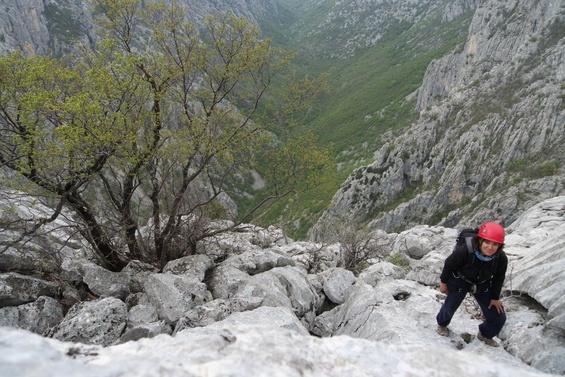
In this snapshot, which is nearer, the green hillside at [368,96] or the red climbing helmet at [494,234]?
the red climbing helmet at [494,234]

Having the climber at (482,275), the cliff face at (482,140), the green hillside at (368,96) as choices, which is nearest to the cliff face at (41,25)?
the cliff face at (482,140)

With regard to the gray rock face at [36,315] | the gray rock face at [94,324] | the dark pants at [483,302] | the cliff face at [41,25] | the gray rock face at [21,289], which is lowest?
the dark pants at [483,302]

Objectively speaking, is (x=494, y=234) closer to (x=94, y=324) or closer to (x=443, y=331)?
(x=443, y=331)

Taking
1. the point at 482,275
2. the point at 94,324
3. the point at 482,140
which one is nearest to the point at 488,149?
the point at 482,140

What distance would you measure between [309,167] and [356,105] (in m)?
106

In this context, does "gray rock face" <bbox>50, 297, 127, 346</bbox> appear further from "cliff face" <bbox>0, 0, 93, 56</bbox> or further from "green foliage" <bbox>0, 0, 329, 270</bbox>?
"cliff face" <bbox>0, 0, 93, 56</bbox>

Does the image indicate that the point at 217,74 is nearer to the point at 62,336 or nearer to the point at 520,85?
the point at 62,336

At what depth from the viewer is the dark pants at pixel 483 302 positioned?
6.84m

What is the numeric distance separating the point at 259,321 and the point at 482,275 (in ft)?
17.2

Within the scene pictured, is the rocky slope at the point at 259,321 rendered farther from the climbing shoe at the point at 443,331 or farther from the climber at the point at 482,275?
the climber at the point at 482,275

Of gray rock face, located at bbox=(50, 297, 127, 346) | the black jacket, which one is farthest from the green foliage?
the black jacket

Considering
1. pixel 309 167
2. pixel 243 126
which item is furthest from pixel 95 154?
pixel 309 167

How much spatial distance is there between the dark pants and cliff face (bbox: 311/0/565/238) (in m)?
28.9

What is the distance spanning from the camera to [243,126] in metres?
14.9
